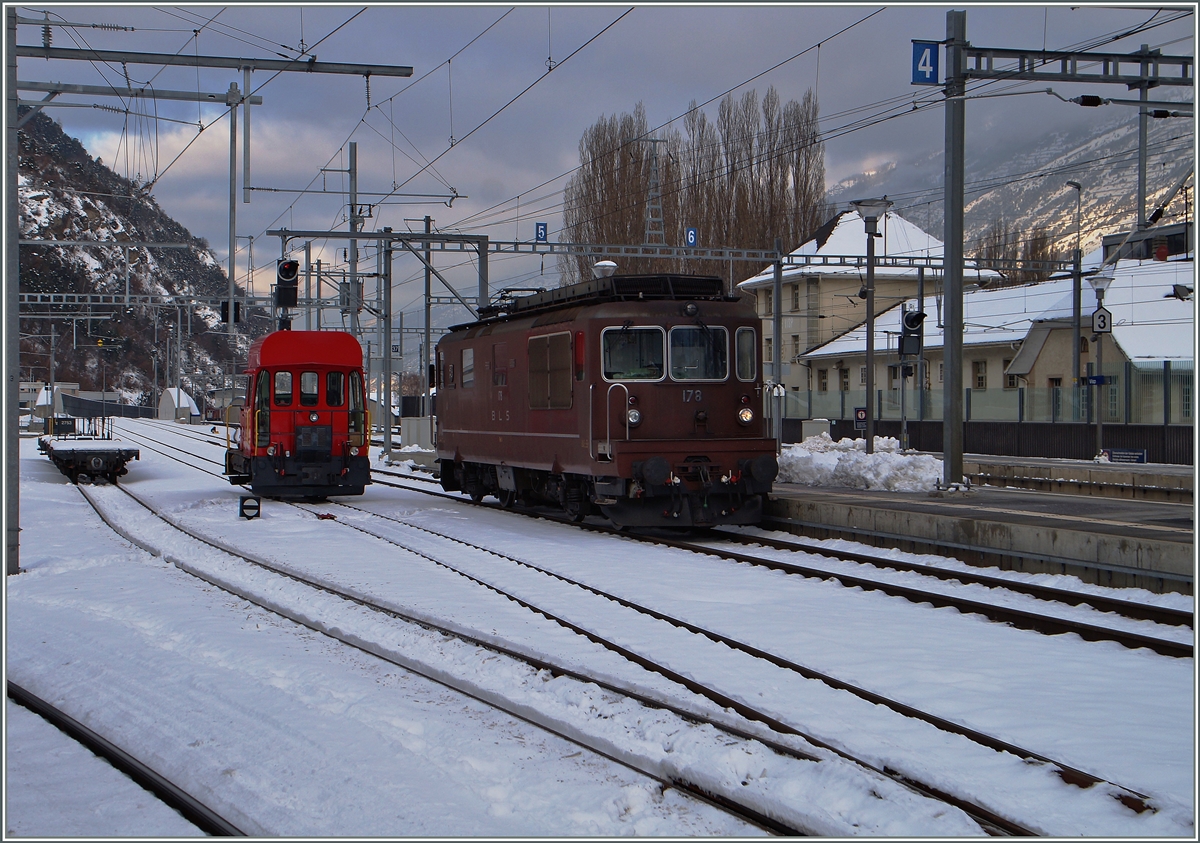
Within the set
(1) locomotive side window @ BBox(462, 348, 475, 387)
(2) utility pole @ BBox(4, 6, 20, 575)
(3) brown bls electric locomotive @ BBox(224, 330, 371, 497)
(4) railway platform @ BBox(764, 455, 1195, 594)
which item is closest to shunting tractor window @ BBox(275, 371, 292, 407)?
(3) brown bls electric locomotive @ BBox(224, 330, 371, 497)

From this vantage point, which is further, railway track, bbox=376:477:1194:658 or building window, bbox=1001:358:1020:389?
building window, bbox=1001:358:1020:389

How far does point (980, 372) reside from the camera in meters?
48.7

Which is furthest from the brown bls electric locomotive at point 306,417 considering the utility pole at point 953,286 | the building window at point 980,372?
the building window at point 980,372

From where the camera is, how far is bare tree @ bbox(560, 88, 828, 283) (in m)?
58.2

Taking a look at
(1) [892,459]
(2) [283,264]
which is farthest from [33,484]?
(1) [892,459]

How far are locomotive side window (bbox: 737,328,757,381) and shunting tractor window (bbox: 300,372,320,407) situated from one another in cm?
974

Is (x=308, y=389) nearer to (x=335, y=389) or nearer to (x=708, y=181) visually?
(x=335, y=389)

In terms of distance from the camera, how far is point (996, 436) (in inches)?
1419

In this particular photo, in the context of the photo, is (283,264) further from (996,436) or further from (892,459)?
(996,436)

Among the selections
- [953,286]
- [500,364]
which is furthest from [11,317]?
[953,286]

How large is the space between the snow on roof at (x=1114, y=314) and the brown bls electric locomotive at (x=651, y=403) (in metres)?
20.1

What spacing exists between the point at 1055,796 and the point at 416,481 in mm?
24180

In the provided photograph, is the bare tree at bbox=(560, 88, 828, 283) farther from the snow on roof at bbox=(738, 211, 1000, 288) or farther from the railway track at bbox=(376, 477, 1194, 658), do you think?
the railway track at bbox=(376, 477, 1194, 658)

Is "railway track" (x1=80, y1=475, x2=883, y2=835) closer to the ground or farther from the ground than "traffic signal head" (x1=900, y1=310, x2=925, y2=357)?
closer to the ground
